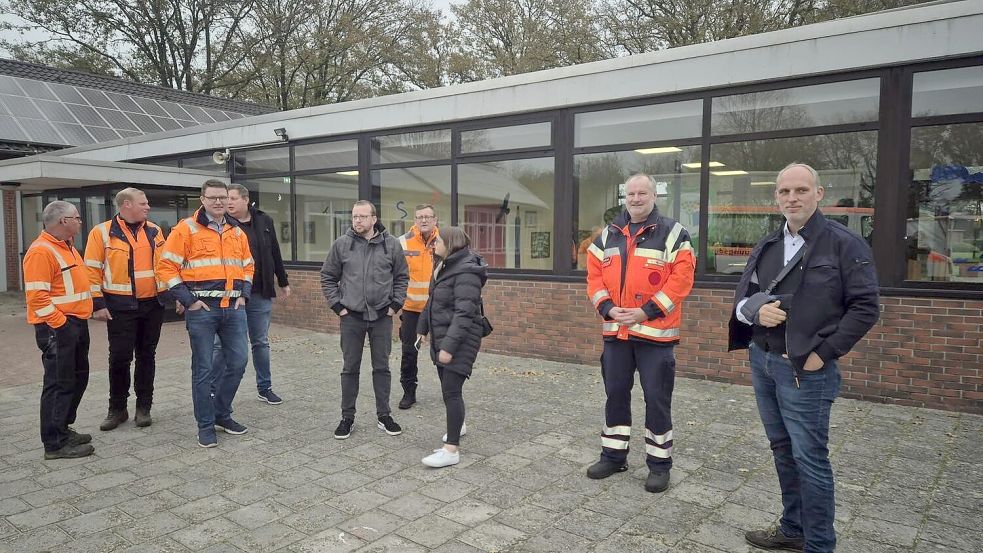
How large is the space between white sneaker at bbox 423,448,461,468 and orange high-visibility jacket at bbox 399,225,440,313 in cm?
191

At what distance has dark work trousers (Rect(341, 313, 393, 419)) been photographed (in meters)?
4.88

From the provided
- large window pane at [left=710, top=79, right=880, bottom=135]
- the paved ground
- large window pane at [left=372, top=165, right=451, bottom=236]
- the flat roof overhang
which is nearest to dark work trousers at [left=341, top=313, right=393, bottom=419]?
the paved ground

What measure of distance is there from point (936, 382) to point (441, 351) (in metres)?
4.71

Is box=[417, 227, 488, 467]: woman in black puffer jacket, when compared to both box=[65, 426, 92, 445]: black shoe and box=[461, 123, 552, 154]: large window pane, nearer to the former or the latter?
box=[65, 426, 92, 445]: black shoe

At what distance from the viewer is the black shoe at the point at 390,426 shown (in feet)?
16.1

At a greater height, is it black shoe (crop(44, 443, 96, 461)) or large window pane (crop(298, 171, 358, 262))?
large window pane (crop(298, 171, 358, 262))

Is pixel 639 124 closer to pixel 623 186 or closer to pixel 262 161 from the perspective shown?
pixel 623 186

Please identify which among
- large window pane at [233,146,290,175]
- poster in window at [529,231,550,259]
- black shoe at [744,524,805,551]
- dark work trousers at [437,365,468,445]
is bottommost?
black shoe at [744,524,805,551]

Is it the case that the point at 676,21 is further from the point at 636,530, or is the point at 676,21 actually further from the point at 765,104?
the point at 636,530

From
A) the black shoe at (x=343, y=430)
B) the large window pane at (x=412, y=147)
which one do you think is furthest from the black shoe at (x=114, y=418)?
the large window pane at (x=412, y=147)

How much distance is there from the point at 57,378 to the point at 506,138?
5.71m

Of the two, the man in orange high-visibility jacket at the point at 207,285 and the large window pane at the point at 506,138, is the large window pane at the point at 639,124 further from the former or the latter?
the man in orange high-visibility jacket at the point at 207,285

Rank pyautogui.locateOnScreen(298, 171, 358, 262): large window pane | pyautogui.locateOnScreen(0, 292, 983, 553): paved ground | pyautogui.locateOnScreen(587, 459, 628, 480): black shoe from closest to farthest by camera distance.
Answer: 1. pyautogui.locateOnScreen(0, 292, 983, 553): paved ground
2. pyautogui.locateOnScreen(587, 459, 628, 480): black shoe
3. pyautogui.locateOnScreen(298, 171, 358, 262): large window pane

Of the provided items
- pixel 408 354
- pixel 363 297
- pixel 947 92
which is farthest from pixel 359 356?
pixel 947 92
